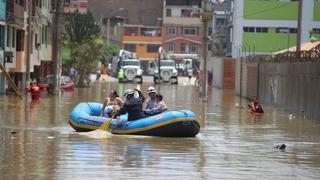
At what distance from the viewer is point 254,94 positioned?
48.2 m

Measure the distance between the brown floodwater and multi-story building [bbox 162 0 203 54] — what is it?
320 feet

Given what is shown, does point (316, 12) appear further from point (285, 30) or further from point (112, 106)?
point (112, 106)

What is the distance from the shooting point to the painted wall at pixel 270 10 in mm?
76750

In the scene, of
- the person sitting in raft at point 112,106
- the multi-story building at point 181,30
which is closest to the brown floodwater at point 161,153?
the person sitting in raft at point 112,106

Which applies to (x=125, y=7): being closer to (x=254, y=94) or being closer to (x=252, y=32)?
(x=252, y=32)

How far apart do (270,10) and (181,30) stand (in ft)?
167

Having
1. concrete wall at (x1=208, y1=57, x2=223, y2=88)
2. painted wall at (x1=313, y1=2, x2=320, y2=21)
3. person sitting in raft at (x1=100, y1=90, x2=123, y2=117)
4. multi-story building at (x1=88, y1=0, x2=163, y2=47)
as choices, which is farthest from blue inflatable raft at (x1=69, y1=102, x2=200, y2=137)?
multi-story building at (x1=88, y1=0, x2=163, y2=47)

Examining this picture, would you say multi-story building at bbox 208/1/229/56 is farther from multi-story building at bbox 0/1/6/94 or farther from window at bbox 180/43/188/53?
multi-story building at bbox 0/1/6/94

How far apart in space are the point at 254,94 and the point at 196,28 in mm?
79802

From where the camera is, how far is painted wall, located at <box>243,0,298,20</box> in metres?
76.8

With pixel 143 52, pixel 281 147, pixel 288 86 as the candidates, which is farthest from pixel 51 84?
pixel 143 52

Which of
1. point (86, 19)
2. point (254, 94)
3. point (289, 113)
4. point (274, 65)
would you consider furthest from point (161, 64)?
point (289, 113)

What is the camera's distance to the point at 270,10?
77438 mm

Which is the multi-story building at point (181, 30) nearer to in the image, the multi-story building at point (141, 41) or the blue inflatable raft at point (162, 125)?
the multi-story building at point (141, 41)
